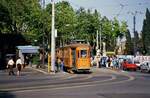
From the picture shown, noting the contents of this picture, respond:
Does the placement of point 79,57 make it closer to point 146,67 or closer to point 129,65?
point 146,67

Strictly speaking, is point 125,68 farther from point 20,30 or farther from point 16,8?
point 20,30

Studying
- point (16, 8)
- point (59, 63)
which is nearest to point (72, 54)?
point (59, 63)

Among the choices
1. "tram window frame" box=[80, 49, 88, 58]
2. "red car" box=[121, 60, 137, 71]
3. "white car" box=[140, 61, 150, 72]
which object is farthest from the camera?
"red car" box=[121, 60, 137, 71]

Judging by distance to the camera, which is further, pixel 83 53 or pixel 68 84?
pixel 83 53

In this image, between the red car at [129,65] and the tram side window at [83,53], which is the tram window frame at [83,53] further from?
the red car at [129,65]

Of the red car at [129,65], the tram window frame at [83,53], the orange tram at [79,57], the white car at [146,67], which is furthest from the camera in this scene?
the red car at [129,65]

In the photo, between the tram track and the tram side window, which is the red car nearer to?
the tram side window

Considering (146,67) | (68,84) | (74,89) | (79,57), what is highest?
Result: (79,57)

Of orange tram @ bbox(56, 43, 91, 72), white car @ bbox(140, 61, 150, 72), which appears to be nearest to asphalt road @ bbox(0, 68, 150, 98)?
orange tram @ bbox(56, 43, 91, 72)

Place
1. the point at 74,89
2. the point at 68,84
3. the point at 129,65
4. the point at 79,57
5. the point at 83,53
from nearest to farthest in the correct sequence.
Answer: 1. the point at 74,89
2. the point at 68,84
3. the point at 79,57
4. the point at 83,53
5. the point at 129,65

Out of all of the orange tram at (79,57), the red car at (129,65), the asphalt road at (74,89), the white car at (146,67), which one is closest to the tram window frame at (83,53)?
the orange tram at (79,57)

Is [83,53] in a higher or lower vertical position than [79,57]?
higher

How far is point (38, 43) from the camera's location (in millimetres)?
96250

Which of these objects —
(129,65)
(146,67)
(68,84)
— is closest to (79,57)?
(146,67)
